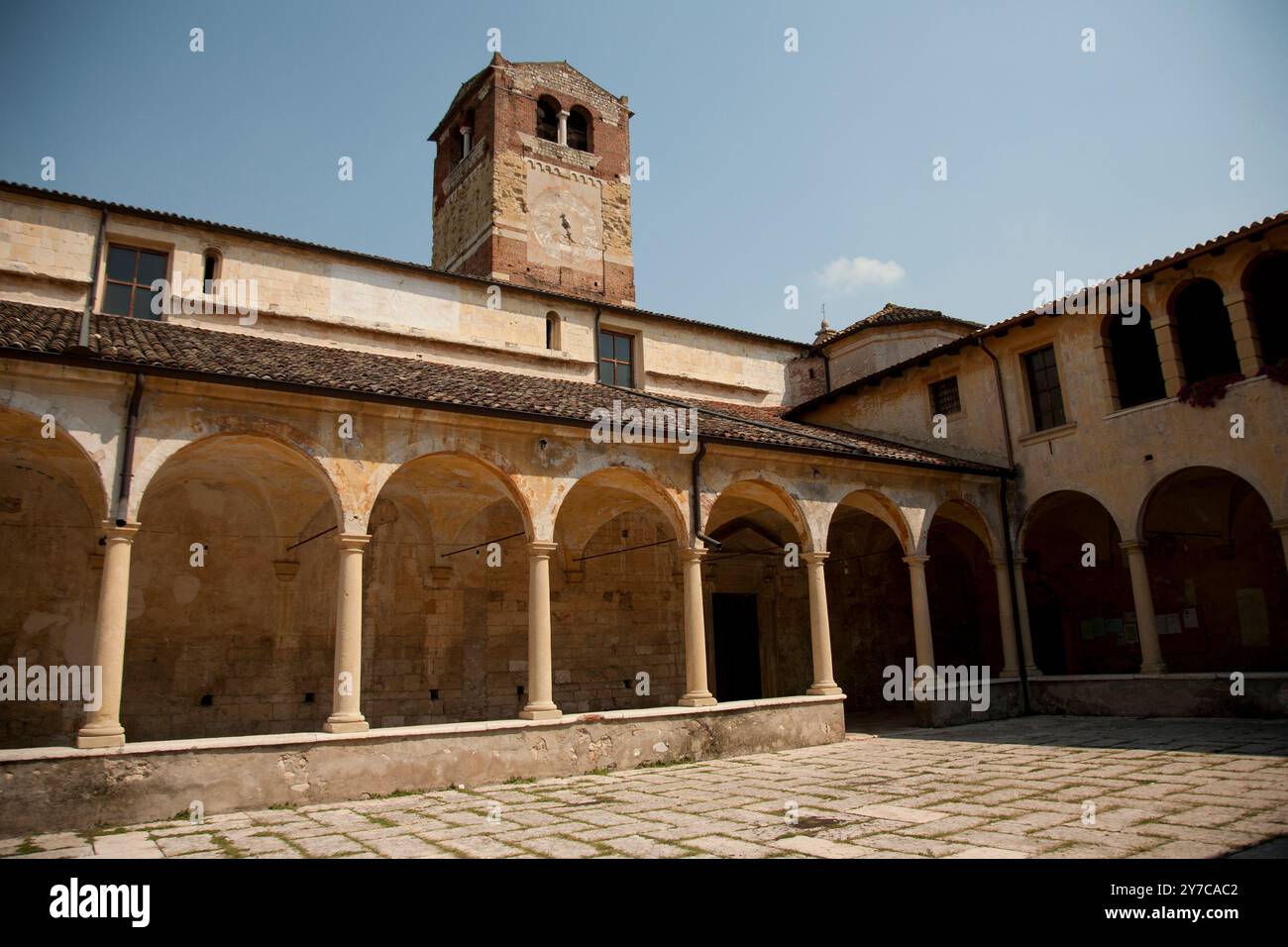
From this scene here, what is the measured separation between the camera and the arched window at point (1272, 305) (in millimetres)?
13977

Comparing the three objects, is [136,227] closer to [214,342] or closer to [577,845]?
[214,342]

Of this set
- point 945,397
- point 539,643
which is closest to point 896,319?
point 945,397

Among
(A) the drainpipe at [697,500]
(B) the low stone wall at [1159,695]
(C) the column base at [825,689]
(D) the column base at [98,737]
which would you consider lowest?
(B) the low stone wall at [1159,695]

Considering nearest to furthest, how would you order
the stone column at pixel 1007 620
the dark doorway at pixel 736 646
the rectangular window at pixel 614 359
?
the stone column at pixel 1007 620 < the dark doorway at pixel 736 646 < the rectangular window at pixel 614 359

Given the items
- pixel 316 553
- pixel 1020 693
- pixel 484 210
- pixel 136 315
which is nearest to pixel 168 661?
pixel 316 553

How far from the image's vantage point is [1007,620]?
51.8 ft

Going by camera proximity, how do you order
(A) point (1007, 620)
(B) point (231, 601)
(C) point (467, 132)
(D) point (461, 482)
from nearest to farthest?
1. (B) point (231, 601)
2. (D) point (461, 482)
3. (A) point (1007, 620)
4. (C) point (467, 132)

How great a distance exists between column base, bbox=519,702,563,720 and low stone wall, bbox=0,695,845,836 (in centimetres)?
14

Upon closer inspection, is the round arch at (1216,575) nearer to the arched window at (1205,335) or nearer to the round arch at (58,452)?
the arched window at (1205,335)

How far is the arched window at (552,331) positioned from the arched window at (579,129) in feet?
39.5

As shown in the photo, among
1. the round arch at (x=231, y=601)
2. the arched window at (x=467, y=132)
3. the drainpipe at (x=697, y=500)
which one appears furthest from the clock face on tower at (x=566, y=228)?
the drainpipe at (x=697, y=500)

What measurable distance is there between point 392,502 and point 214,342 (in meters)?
3.70

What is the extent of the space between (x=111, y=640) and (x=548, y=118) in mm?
23378

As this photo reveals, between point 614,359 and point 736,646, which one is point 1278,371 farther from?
point 614,359
